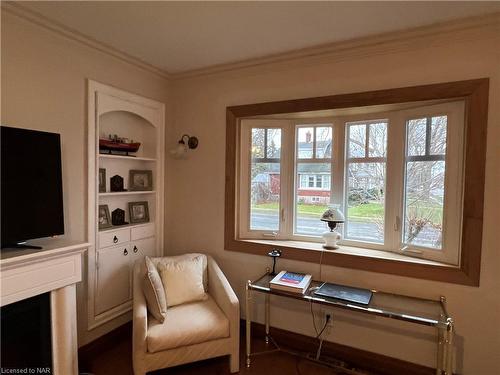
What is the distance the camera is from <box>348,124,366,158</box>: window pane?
2.54 metres

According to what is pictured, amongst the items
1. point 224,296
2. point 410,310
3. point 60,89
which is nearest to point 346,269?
point 410,310

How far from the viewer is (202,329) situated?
203 cm

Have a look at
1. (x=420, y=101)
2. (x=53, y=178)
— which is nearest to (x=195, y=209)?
(x=53, y=178)

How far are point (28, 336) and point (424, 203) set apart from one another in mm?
2939

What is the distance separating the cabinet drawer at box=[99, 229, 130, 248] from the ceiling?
5.14 feet

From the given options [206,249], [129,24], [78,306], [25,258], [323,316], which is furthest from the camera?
[206,249]

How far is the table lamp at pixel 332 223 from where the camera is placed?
7.86ft

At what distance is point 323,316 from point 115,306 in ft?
6.01

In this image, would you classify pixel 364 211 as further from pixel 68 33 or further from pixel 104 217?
pixel 68 33

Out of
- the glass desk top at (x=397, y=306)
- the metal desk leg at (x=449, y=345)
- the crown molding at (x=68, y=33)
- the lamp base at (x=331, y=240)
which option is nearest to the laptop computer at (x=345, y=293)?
the glass desk top at (x=397, y=306)

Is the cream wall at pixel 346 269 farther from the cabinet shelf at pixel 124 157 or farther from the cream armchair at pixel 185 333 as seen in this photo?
the cream armchair at pixel 185 333

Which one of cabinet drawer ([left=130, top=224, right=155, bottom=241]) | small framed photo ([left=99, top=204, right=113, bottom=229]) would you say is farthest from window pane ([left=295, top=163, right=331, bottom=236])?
small framed photo ([left=99, top=204, right=113, bottom=229])

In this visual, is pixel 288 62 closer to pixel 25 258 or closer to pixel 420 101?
pixel 420 101

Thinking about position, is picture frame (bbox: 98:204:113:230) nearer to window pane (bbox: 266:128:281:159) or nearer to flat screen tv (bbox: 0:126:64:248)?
flat screen tv (bbox: 0:126:64:248)
